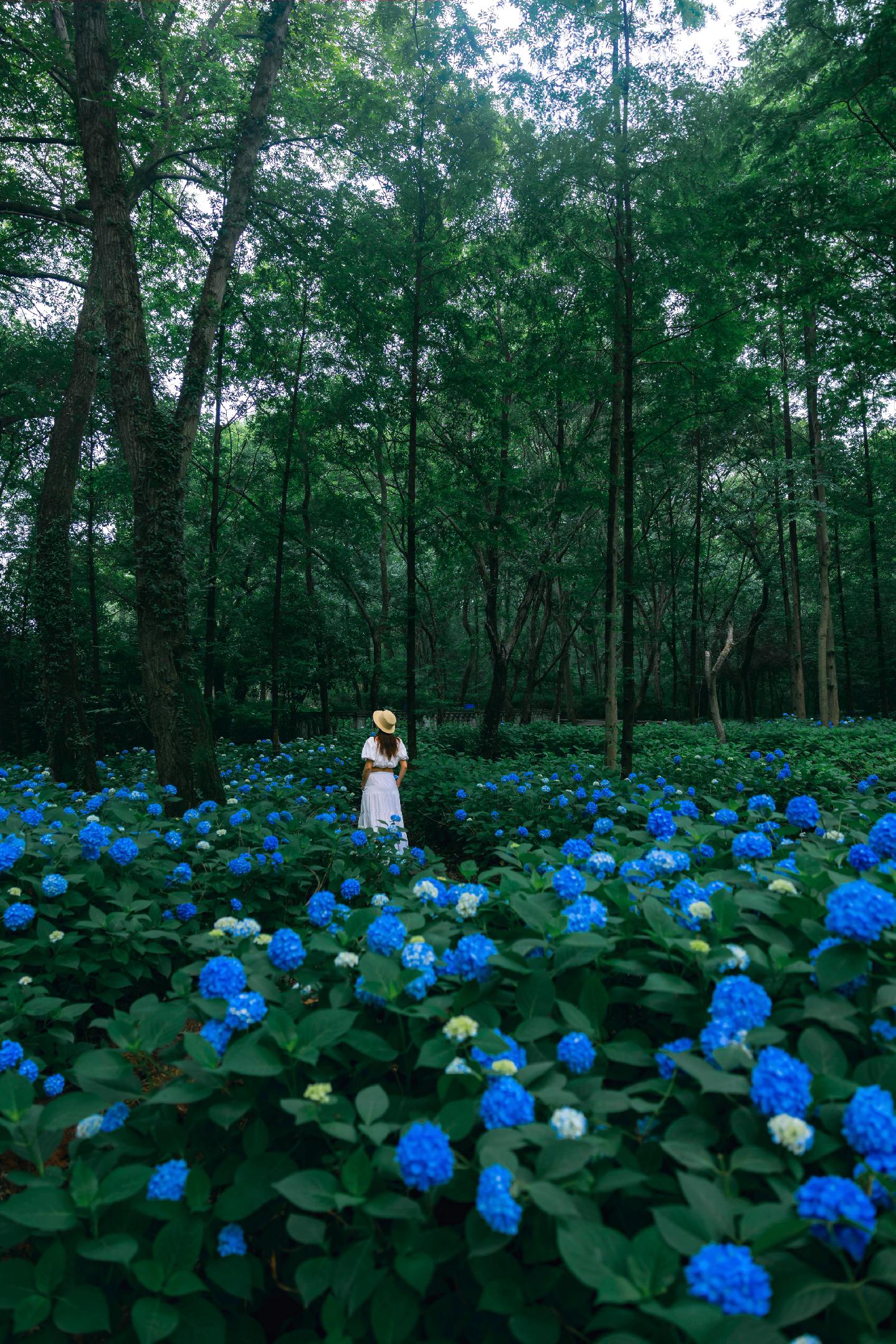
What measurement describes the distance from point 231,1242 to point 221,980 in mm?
415

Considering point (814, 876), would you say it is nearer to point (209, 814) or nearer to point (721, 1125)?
point (721, 1125)

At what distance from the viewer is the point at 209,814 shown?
3.91 metres

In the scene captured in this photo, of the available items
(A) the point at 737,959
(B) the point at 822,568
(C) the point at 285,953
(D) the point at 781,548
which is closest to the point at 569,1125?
(A) the point at 737,959

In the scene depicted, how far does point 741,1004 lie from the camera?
1101mm

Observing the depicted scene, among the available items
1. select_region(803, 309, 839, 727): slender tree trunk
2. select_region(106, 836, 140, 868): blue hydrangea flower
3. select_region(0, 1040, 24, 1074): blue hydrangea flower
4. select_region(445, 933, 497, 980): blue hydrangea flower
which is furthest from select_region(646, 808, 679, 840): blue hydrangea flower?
select_region(803, 309, 839, 727): slender tree trunk

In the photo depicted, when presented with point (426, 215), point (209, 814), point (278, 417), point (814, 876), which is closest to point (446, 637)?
point (278, 417)

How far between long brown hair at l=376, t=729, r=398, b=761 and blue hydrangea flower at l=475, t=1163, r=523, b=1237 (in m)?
5.61

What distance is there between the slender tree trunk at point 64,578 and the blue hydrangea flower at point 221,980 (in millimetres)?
7970

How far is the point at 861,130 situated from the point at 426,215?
5.08m

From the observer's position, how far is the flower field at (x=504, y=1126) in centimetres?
82

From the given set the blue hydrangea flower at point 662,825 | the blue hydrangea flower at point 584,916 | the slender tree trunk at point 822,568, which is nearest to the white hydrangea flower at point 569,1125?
the blue hydrangea flower at point 584,916

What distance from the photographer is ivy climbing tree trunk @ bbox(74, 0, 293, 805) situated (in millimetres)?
5891

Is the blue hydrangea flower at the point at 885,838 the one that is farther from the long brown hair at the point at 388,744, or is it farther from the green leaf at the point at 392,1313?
the long brown hair at the point at 388,744

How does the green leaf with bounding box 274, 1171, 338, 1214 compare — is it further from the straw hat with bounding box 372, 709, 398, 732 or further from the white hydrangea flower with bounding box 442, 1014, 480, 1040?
the straw hat with bounding box 372, 709, 398, 732
